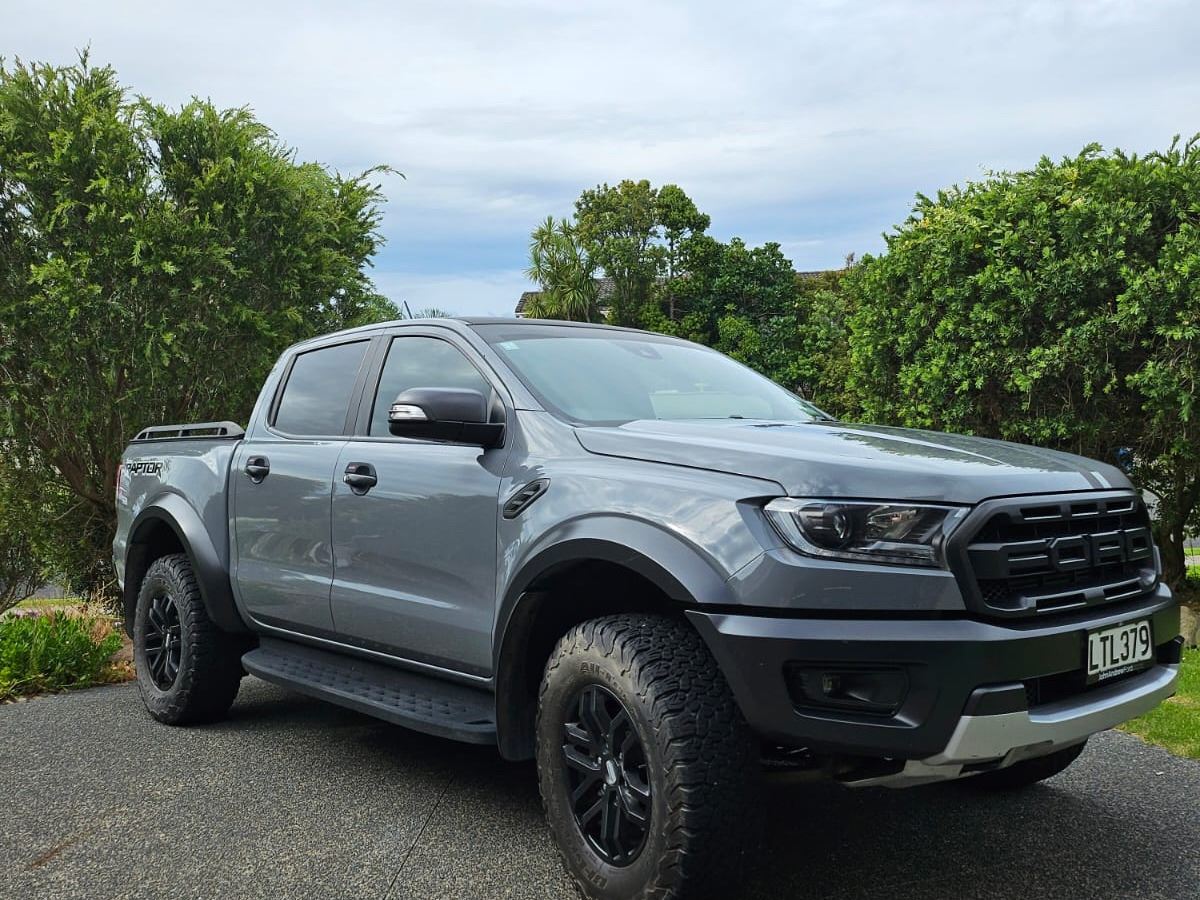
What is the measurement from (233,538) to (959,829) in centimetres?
334

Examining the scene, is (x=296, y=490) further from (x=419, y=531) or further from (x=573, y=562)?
(x=573, y=562)

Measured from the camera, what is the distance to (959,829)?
365 centimetres

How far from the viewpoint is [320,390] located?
4.76m

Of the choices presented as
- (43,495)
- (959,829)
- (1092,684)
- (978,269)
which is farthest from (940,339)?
(43,495)

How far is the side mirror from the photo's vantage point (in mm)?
3354

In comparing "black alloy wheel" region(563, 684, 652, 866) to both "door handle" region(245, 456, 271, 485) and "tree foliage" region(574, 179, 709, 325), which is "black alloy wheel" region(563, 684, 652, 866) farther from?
"tree foliage" region(574, 179, 709, 325)

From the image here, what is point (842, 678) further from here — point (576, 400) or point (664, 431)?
point (576, 400)

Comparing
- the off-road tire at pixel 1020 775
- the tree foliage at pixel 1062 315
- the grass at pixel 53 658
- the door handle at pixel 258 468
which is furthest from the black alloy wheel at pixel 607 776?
the tree foliage at pixel 1062 315

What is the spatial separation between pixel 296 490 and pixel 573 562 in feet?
5.96

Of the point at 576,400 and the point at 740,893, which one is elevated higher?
the point at 576,400

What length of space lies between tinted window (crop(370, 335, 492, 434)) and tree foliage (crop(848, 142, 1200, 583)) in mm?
5288

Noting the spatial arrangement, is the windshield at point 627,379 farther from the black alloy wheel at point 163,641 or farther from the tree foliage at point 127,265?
the tree foliage at point 127,265

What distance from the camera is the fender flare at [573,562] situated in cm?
274

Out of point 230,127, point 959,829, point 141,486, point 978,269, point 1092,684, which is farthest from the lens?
point 230,127
